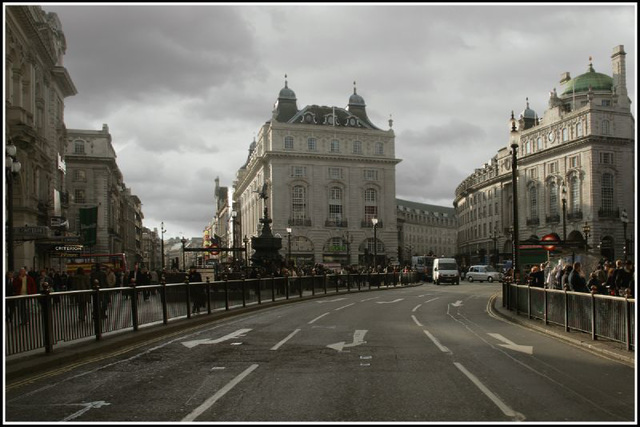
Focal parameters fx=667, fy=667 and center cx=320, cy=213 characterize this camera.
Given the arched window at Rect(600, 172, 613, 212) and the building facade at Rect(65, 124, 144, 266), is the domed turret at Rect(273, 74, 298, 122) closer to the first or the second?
the building facade at Rect(65, 124, 144, 266)

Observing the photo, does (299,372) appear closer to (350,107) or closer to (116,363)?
(116,363)

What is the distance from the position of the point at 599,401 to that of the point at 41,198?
142ft

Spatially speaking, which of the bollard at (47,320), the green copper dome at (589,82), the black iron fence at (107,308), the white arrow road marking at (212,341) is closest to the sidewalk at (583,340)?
the white arrow road marking at (212,341)

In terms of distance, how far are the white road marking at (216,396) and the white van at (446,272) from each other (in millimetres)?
51286

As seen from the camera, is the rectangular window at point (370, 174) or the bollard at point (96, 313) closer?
the bollard at point (96, 313)

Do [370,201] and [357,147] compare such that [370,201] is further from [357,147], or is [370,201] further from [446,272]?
[446,272]

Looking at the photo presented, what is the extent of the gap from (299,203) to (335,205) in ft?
20.0

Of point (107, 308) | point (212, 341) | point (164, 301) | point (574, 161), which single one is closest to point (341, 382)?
point (212, 341)

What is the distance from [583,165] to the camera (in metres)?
84.6

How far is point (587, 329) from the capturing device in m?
15.4

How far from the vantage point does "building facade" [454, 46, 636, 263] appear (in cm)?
8306

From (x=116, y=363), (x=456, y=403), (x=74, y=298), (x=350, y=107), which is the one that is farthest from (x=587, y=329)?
(x=350, y=107)

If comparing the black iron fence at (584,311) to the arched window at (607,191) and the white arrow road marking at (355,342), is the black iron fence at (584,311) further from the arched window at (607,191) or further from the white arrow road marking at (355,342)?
the arched window at (607,191)

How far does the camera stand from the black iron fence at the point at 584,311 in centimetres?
1292
